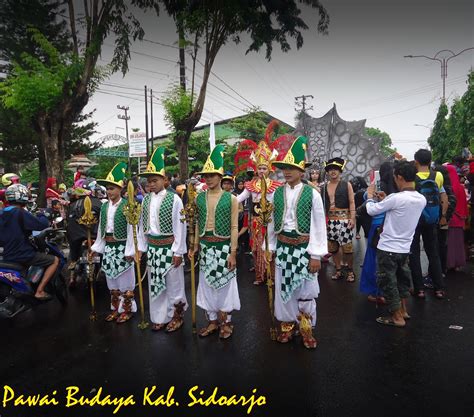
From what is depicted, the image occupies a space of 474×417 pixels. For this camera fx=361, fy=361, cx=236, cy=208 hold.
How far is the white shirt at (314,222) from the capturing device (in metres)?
3.47

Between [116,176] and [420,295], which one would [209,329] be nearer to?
[116,176]

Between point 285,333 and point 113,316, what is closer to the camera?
point 285,333

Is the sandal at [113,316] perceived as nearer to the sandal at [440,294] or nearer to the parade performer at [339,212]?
the parade performer at [339,212]

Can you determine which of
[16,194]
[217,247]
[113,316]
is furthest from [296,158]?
[16,194]

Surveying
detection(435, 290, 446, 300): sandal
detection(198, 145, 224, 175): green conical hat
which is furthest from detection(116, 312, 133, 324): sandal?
detection(435, 290, 446, 300): sandal

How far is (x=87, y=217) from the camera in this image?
15.0 ft

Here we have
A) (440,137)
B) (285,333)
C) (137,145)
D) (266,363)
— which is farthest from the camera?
(440,137)

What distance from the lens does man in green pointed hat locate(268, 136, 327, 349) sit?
11.5ft

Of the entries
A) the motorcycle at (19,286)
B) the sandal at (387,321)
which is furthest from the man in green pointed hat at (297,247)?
the motorcycle at (19,286)

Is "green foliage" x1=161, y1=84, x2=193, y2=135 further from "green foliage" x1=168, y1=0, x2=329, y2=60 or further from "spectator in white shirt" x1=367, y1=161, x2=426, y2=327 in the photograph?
"spectator in white shirt" x1=367, y1=161, x2=426, y2=327

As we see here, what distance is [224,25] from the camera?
41.7ft

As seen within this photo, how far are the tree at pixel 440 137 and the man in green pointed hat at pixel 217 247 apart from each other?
21794 millimetres

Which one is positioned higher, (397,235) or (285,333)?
(397,235)

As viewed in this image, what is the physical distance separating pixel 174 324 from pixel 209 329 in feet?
1.44
